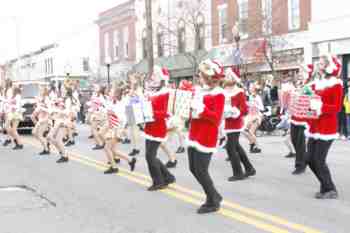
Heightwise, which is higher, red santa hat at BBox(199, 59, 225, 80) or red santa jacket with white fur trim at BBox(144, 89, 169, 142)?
red santa hat at BBox(199, 59, 225, 80)

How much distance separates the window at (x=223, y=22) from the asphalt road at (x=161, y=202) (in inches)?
797


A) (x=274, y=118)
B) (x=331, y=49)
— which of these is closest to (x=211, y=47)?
(x=331, y=49)

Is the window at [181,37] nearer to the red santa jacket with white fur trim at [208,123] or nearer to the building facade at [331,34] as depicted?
the building facade at [331,34]

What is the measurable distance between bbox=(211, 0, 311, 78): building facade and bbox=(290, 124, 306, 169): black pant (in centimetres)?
1497

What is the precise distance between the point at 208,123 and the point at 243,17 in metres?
23.1

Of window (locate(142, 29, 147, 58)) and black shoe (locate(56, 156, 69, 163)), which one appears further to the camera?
window (locate(142, 29, 147, 58))

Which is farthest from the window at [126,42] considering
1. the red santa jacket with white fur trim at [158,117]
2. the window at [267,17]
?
the red santa jacket with white fur trim at [158,117]

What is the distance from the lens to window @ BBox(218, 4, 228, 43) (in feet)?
103

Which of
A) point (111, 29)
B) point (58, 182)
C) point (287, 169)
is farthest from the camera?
point (111, 29)

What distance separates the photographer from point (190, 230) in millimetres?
6398

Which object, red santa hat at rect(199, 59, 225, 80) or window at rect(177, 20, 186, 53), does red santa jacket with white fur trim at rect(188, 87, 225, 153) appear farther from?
window at rect(177, 20, 186, 53)

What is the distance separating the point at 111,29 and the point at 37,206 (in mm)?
38152

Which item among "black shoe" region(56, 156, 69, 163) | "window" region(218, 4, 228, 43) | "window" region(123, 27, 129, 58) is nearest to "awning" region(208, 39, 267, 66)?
"window" region(218, 4, 228, 43)

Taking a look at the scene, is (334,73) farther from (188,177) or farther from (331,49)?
(331,49)
